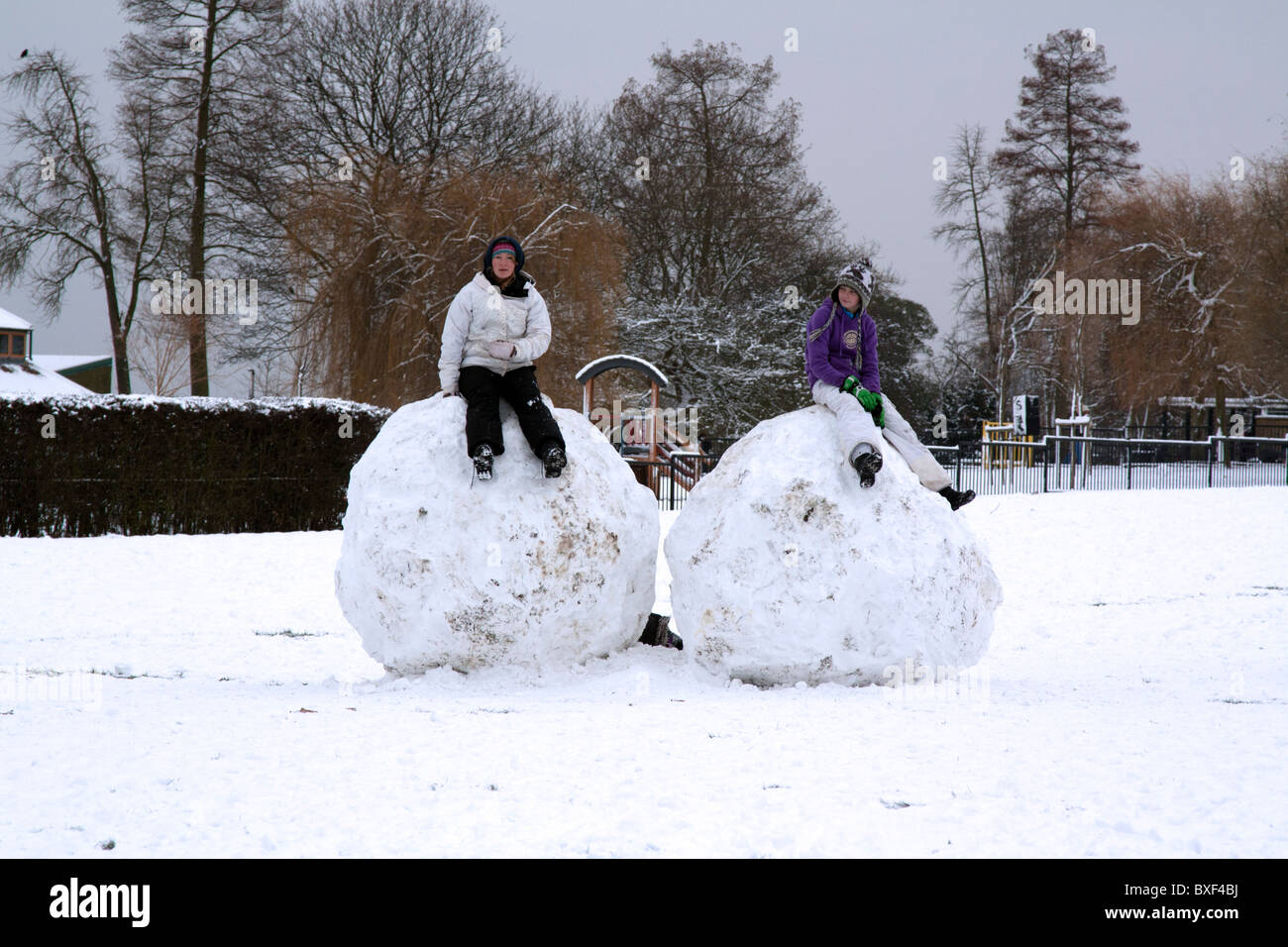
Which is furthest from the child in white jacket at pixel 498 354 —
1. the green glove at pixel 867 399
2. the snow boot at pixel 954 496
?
the snow boot at pixel 954 496

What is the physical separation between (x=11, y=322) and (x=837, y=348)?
1693 inches

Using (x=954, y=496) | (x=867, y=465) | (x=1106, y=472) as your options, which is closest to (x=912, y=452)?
(x=954, y=496)

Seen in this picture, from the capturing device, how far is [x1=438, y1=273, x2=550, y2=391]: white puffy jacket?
22.4 ft

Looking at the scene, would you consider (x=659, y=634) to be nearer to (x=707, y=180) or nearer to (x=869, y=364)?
(x=869, y=364)

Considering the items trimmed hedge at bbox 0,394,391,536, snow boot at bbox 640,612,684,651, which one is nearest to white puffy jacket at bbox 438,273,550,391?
snow boot at bbox 640,612,684,651

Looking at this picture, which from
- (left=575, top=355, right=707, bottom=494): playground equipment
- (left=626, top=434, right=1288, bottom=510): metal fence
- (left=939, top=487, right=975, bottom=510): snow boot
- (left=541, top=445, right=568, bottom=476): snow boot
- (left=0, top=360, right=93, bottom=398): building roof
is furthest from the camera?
(left=0, top=360, right=93, bottom=398): building roof

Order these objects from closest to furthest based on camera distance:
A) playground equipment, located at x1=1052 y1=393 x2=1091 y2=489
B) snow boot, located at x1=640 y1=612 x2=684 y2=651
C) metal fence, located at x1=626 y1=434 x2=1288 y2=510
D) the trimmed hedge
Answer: snow boot, located at x1=640 y1=612 x2=684 y2=651, the trimmed hedge, metal fence, located at x1=626 y1=434 x2=1288 y2=510, playground equipment, located at x1=1052 y1=393 x2=1091 y2=489

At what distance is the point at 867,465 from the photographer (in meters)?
6.17

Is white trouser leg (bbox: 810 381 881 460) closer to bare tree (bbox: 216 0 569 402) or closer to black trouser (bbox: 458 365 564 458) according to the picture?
black trouser (bbox: 458 365 564 458)

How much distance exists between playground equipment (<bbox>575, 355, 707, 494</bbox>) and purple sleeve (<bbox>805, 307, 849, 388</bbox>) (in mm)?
11335
